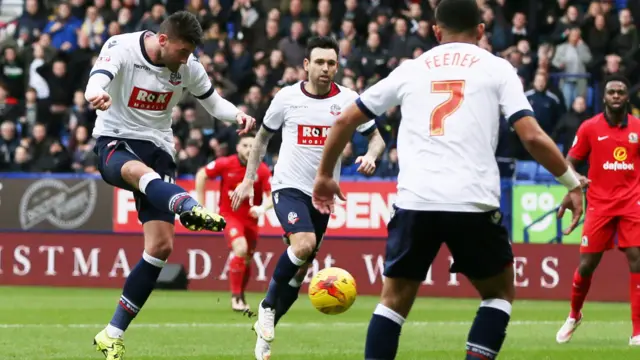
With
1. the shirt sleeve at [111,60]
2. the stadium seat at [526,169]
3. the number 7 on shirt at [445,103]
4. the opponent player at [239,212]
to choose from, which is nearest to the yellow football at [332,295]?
the shirt sleeve at [111,60]

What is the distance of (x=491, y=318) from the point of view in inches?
263

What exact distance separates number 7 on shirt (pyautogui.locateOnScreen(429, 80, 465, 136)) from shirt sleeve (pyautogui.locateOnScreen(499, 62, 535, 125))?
0.22 meters

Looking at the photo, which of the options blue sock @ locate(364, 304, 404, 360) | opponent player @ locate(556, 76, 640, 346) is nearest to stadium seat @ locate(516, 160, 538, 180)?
opponent player @ locate(556, 76, 640, 346)

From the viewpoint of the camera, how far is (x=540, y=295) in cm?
1873

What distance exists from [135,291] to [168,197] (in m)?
0.97

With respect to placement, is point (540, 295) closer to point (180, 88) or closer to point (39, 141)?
point (39, 141)

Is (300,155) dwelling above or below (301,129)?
below

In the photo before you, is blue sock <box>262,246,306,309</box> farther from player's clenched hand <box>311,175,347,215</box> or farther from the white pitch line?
player's clenched hand <box>311,175,347,215</box>

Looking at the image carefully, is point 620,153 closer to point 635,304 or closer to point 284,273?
point 635,304

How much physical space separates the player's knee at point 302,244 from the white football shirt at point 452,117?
153 inches

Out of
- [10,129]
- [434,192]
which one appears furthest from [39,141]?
[434,192]

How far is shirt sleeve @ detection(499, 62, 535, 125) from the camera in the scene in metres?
6.38

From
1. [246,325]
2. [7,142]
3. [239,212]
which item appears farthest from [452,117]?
[7,142]

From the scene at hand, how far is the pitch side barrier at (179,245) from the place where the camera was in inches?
739
